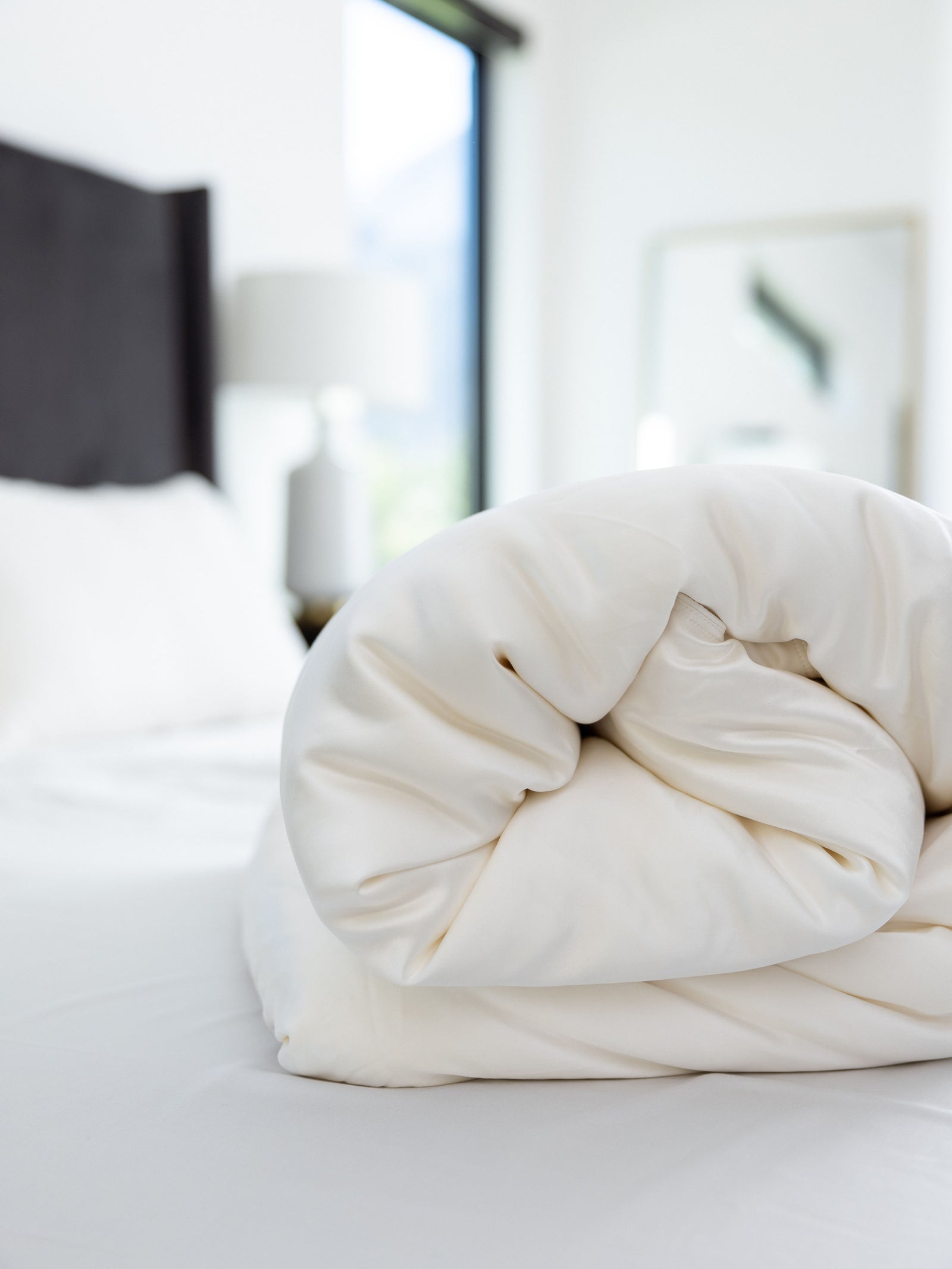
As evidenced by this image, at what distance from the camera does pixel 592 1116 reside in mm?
550

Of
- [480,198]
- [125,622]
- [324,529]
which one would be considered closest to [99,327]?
[324,529]

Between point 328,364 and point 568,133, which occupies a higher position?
point 568,133

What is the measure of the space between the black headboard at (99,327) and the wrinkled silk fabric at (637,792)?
1797mm

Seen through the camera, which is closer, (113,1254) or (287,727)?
(113,1254)

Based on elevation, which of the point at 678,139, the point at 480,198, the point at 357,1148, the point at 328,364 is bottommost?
the point at 357,1148

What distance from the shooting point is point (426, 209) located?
357cm

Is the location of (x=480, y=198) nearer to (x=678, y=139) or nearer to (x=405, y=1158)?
(x=678, y=139)

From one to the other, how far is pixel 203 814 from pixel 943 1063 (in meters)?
0.79

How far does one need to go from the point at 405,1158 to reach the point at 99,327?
2.10 m

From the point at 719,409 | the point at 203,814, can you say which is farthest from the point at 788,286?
the point at 203,814

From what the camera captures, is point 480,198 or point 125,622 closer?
point 125,622

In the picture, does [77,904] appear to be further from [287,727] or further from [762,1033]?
[762,1033]

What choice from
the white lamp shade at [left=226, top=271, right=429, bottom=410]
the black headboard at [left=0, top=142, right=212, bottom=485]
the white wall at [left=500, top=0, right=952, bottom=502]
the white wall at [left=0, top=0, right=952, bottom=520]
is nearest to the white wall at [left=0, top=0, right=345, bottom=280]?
the white wall at [left=0, top=0, right=952, bottom=520]

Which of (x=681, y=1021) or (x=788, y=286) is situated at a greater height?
(x=788, y=286)
